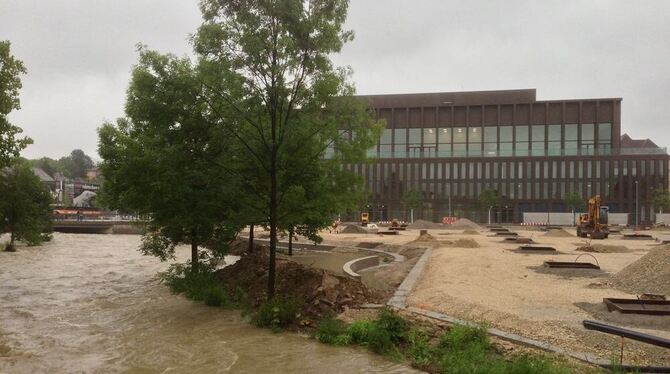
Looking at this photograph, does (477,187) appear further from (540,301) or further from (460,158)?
(540,301)

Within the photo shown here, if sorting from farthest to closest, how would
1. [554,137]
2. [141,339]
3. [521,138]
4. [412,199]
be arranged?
[521,138] < [554,137] < [412,199] < [141,339]

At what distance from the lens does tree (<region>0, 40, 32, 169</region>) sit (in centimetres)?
1869

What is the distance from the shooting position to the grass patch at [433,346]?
8.50 m

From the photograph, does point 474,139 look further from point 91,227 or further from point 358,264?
point 358,264

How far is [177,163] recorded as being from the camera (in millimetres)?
14578

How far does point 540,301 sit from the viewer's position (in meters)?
14.0

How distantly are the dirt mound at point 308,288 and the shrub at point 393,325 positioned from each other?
2.07 metres

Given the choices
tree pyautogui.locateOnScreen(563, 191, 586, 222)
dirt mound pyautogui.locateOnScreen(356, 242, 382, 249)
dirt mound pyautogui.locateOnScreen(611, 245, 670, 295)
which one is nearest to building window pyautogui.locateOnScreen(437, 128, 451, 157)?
tree pyautogui.locateOnScreen(563, 191, 586, 222)

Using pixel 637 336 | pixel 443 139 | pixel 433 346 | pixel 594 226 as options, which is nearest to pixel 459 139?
pixel 443 139

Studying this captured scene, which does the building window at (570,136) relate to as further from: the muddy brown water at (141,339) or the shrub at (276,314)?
the shrub at (276,314)

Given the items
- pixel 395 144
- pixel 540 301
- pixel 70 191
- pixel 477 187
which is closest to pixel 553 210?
pixel 477 187

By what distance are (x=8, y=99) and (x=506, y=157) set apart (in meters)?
87.2

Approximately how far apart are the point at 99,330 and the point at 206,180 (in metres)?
4.55

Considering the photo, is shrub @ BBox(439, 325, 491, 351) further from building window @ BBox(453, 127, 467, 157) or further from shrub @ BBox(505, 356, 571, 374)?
building window @ BBox(453, 127, 467, 157)
